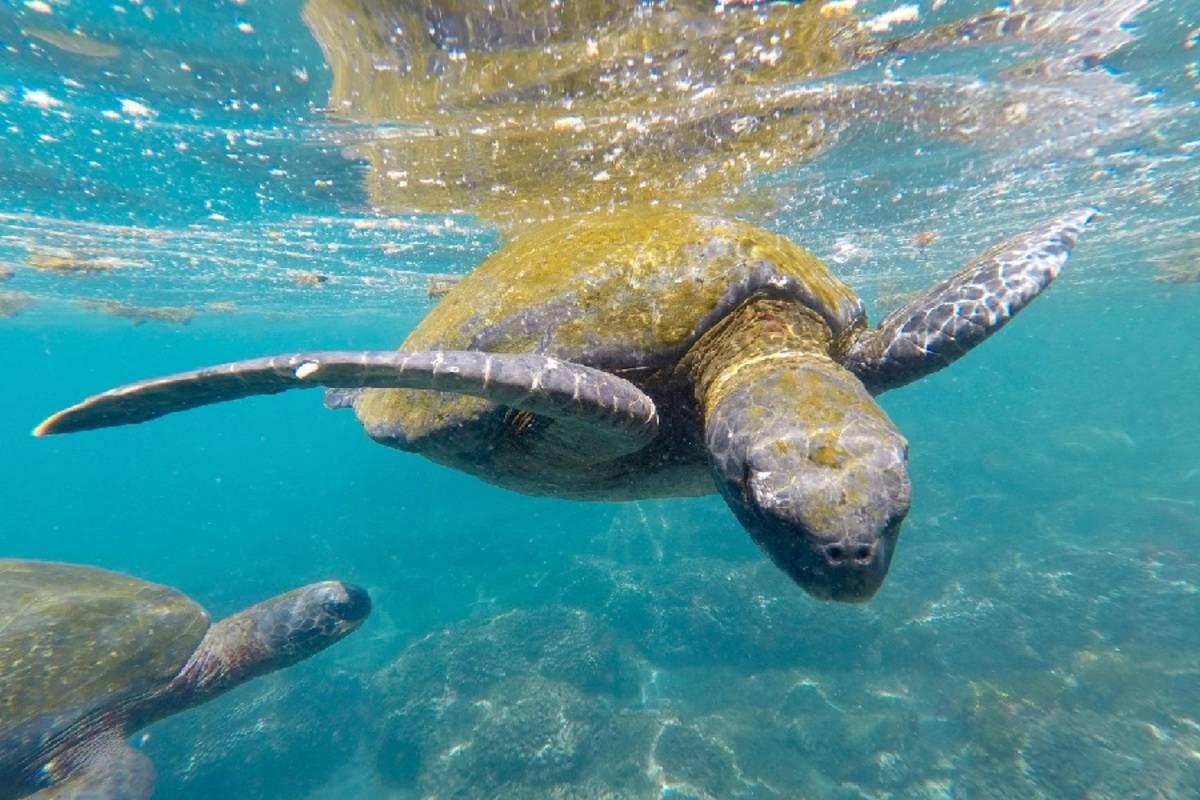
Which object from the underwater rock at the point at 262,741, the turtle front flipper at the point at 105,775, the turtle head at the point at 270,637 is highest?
the turtle head at the point at 270,637

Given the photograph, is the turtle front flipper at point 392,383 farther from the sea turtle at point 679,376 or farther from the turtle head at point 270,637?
the turtle head at point 270,637

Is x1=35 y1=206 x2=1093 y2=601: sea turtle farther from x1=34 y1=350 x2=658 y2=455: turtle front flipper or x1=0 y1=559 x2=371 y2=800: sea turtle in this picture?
x1=0 y1=559 x2=371 y2=800: sea turtle

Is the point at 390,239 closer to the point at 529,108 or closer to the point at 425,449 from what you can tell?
the point at 529,108

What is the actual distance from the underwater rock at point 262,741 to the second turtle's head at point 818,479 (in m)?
14.2

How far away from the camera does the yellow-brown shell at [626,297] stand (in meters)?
4.68

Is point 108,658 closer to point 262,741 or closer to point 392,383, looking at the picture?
point 392,383

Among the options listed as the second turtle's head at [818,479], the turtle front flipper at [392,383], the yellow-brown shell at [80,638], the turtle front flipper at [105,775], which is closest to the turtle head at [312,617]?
the yellow-brown shell at [80,638]

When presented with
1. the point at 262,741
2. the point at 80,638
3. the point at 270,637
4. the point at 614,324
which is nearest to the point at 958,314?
the point at 614,324

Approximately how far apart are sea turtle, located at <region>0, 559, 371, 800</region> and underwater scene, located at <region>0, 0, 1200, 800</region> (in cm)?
5

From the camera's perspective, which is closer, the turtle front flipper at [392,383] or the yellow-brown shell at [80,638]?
the turtle front flipper at [392,383]

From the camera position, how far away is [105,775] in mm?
6773

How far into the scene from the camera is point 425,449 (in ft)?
18.0

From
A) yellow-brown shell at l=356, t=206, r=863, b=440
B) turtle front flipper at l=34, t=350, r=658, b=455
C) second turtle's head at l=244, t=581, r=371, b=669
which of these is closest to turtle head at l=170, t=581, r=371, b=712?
second turtle's head at l=244, t=581, r=371, b=669

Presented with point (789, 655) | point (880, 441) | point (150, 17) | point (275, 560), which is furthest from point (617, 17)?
point (275, 560)
